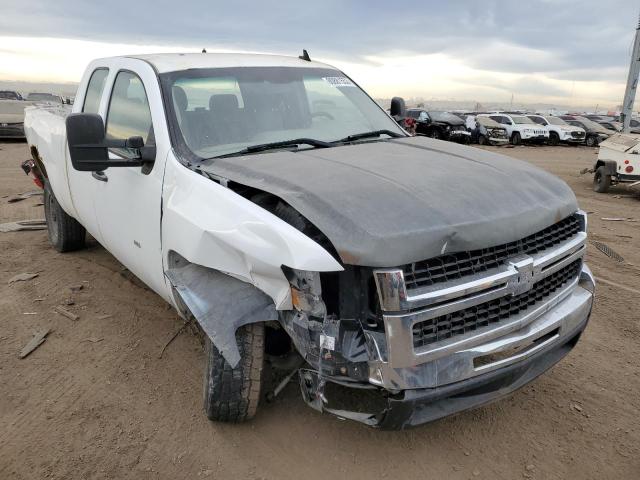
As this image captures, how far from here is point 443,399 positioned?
233 centimetres

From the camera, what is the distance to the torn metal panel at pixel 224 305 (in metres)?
2.41

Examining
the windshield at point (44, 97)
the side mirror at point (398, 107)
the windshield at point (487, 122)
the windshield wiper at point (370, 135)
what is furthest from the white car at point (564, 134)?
the windshield wiper at point (370, 135)

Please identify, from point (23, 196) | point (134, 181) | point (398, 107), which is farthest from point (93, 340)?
point (23, 196)

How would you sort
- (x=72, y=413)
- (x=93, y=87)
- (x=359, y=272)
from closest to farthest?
1. (x=359, y=272)
2. (x=72, y=413)
3. (x=93, y=87)

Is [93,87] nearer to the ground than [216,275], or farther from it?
farther from it

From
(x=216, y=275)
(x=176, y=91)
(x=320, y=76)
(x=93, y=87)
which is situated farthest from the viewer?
(x=93, y=87)

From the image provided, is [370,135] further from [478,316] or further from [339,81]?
[478,316]

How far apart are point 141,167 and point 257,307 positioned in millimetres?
1385

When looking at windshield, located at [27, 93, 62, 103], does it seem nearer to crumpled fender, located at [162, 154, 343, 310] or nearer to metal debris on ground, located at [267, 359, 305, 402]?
crumpled fender, located at [162, 154, 343, 310]

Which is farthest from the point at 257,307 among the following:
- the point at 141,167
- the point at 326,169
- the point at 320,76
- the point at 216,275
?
the point at 320,76

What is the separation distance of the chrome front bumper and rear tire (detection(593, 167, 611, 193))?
31.6 ft

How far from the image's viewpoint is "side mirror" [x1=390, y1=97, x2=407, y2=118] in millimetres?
4906

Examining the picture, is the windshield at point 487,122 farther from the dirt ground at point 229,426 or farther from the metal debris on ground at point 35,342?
the metal debris on ground at point 35,342

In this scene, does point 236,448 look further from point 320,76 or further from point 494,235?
point 320,76
